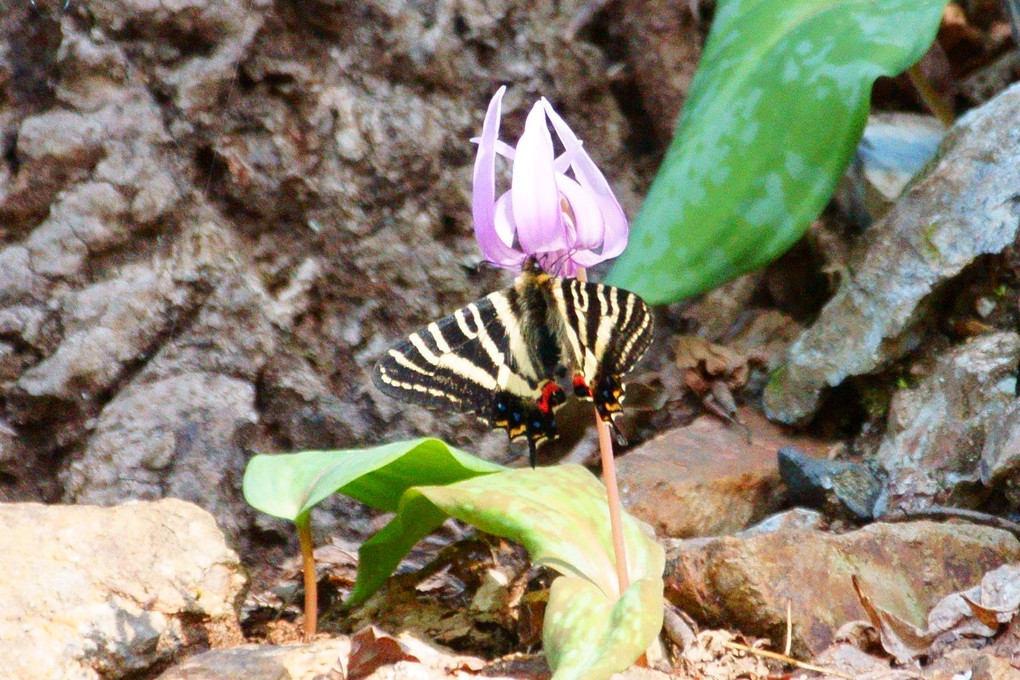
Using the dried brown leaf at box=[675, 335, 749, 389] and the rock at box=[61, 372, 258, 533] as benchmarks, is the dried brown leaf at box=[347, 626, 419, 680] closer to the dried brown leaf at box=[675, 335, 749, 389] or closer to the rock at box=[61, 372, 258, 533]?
the rock at box=[61, 372, 258, 533]

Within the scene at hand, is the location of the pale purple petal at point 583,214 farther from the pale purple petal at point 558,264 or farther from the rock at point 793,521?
the rock at point 793,521

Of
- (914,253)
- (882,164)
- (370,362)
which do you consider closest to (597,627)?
(370,362)

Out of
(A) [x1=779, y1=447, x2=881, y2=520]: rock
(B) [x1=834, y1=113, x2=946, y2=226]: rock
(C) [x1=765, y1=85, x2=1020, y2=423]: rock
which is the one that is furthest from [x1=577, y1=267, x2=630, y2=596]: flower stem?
(B) [x1=834, y1=113, x2=946, y2=226]: rock

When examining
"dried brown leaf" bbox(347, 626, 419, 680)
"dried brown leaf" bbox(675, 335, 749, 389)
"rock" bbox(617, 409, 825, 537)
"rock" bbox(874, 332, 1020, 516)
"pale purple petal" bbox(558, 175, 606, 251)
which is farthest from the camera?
"dried brown leaf" bbox(675, 335, 749, 389)

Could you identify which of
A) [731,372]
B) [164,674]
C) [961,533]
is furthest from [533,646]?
[731,372]

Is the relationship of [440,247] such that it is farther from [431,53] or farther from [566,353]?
[566,353]

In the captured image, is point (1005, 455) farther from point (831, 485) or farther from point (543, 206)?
point (543, 206)
